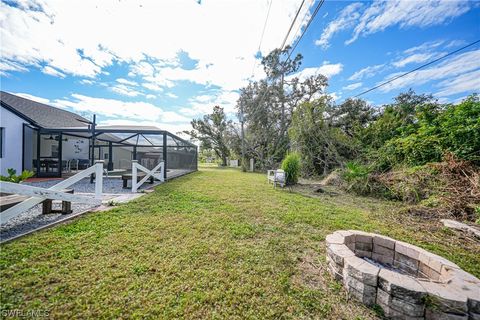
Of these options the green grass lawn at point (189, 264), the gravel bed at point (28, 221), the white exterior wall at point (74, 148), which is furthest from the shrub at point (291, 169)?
the white exterior wall at point (74, 148)

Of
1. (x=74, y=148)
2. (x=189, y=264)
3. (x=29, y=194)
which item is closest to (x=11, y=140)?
(x=74, y=148)

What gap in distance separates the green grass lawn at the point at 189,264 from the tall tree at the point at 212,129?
67.8 feet

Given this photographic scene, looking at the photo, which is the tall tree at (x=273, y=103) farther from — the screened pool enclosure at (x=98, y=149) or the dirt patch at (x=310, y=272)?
the dirt patch at (x=310, y=272)

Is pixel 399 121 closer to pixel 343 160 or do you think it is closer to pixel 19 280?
pixel 343 160

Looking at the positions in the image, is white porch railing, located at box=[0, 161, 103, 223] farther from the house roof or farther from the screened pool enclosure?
the house roof

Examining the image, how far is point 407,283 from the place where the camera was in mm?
1430

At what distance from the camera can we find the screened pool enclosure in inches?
334

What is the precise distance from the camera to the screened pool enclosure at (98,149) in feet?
27.8

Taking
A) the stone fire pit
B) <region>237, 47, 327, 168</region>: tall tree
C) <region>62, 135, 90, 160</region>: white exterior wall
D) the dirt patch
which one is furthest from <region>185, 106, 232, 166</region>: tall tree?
the stone fire pit

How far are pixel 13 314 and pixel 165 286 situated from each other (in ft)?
3.65

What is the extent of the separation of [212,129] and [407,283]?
24527mm

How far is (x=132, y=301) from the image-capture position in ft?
5.12

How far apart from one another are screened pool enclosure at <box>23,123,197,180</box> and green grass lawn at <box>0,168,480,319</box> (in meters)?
6.27

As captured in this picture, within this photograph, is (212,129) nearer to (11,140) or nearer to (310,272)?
(11,140)
